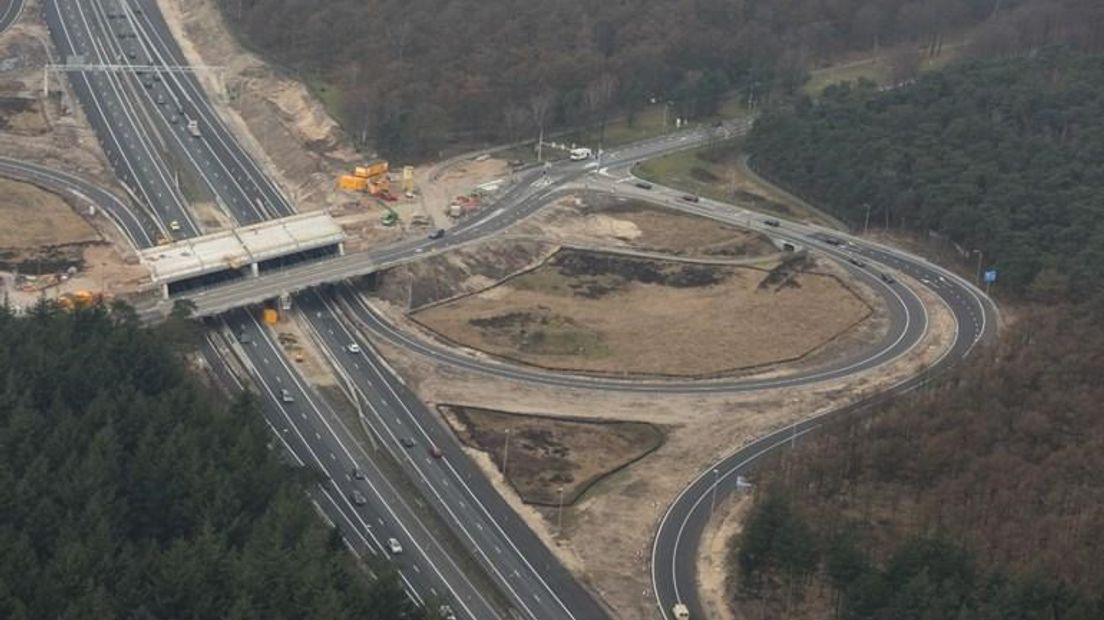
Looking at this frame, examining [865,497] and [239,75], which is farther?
[239,75]

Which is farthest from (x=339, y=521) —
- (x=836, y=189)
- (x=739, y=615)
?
(x=836, y=189)

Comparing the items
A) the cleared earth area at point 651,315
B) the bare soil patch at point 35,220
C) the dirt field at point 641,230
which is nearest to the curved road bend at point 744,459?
the cleared earth area at point 651,315

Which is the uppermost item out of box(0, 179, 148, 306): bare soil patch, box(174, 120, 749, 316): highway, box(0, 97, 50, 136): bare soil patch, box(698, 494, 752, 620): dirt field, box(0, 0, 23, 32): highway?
box(0, 0, 23, 32): highway

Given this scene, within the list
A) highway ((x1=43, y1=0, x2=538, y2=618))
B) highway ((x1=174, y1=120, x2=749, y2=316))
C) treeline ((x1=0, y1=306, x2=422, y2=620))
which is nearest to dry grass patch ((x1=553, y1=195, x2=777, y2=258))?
highway ((x1=174, y1=120, x2=749, y2=316))

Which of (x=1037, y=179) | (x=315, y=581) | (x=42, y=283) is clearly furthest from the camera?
(x=1037, y=179)

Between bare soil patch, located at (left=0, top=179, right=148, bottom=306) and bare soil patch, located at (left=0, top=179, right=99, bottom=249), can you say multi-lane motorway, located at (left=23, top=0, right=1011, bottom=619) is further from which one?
bare soil patch, located at (left=0, top=179, right=148, bottom=306)

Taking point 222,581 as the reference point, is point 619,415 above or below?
below

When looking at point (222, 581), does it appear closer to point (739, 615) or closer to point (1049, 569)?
point (739, 615)
